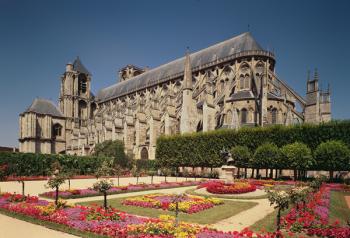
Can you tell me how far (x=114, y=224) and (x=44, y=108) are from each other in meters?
59.6

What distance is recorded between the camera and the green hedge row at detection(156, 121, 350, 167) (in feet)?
85.3

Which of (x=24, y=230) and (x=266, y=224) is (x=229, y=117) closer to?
(x=266, y=224)

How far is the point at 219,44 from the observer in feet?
168

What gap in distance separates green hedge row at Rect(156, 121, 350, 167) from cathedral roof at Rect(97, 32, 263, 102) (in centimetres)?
1848

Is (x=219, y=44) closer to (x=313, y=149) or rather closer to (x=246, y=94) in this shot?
(x=246, y=94)

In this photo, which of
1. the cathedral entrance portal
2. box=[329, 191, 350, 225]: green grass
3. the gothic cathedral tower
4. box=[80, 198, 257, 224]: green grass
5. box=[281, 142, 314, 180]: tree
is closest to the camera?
box=[80, 198, 257, 224]: green grass

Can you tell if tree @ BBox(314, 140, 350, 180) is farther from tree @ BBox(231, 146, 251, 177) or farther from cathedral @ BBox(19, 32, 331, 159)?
cathedral @ BBox(19, 32, 331, 159)

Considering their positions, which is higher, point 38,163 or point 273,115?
point 273,115

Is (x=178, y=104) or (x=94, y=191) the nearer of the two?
(x=94, y=191)

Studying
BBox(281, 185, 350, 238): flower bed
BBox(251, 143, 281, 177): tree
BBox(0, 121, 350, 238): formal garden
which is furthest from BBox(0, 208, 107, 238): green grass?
BBox(251, 143, 281, 177): tree

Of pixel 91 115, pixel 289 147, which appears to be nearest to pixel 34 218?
pixel 289 147

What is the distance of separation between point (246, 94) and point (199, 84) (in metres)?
11.8

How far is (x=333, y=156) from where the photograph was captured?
75.2 feet

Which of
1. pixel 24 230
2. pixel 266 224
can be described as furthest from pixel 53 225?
pixel 266 224
